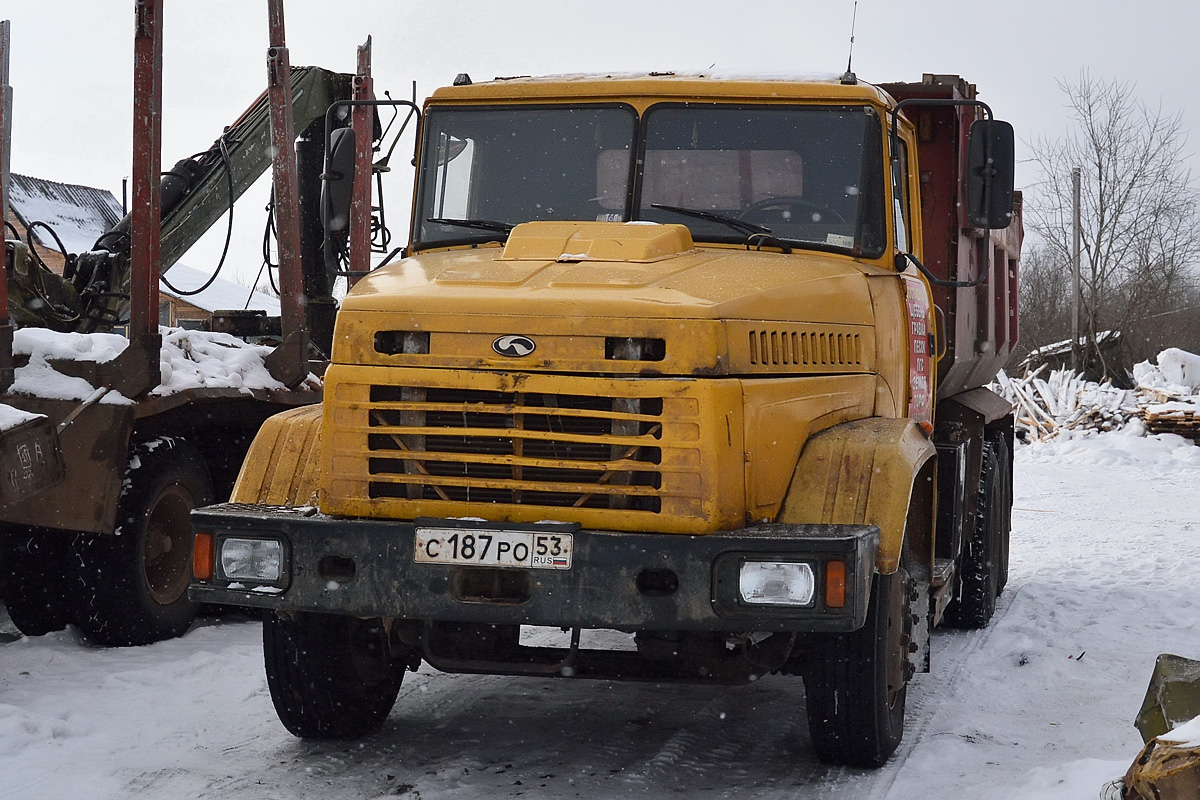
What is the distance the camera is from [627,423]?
418 cm

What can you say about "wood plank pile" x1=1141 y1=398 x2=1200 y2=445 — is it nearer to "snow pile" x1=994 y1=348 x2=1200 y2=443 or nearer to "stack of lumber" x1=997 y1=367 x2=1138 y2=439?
"snow pile" x1=994 y1=348 x2=1200 y2=443

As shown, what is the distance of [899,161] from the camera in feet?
18.7

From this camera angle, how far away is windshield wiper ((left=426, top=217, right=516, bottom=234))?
5426 mm

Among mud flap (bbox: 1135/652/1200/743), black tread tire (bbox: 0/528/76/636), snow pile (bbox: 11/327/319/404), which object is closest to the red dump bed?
mud flap (bbox: 1135/652/1200/743)

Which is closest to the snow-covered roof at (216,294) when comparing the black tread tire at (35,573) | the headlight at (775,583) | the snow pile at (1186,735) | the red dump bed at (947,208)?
the black tread tire at (35,573)

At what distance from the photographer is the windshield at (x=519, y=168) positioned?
5.43m

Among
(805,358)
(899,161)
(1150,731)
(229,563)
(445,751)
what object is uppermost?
(899,161)

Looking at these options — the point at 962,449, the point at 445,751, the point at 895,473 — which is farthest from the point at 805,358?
the point at 962,449

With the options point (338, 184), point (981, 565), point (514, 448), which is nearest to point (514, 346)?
point (514, 448)

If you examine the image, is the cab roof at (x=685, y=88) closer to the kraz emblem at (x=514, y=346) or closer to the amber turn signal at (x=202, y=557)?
the kraz emblem at (x=514, y=346)

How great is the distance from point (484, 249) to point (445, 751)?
1979 millimetres

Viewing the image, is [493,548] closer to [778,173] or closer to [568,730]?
[568,730]

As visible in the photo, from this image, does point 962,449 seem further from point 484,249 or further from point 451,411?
point 451,411

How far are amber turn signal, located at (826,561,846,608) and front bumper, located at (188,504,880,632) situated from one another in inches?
0.4
